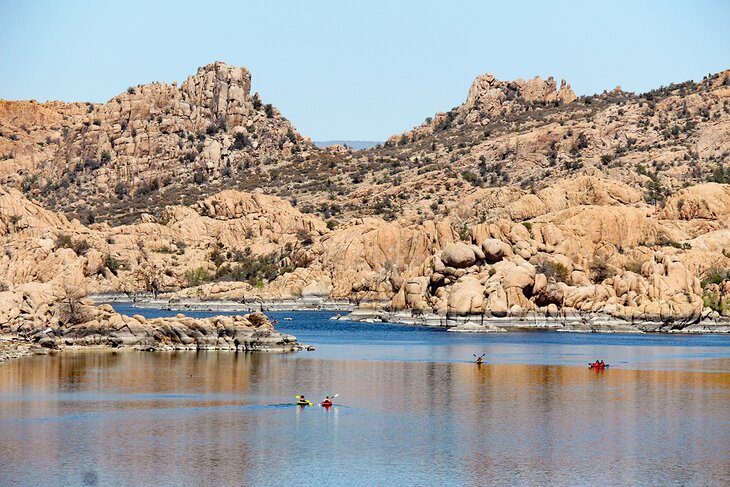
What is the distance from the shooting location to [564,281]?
506ft

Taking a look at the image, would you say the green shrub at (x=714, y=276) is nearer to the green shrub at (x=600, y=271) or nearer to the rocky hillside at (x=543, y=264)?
the rocky hillside at (x=543, y=264)

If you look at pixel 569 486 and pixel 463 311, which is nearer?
pixel 569 486

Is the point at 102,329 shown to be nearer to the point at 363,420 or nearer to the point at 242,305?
the point at 363,420

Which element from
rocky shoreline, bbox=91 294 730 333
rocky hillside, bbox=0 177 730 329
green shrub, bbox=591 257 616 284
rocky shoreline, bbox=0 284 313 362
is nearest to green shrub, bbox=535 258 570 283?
rocky hillside, bbox=0 177 730 329

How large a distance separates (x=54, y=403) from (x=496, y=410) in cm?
2430

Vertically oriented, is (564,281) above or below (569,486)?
above

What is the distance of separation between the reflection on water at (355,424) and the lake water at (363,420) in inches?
4.8

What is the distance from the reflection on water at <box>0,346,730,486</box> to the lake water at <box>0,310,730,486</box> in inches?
4.8

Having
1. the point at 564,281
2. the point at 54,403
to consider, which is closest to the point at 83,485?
the point at 54,403

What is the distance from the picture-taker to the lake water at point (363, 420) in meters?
50.9

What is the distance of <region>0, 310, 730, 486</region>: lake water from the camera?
50.9m

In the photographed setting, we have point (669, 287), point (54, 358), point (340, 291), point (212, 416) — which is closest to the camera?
point (212, 416)

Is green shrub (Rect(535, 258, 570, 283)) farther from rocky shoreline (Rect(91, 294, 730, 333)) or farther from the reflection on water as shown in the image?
the reflection on water

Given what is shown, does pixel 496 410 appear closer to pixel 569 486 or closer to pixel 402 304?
pixel 569 486
